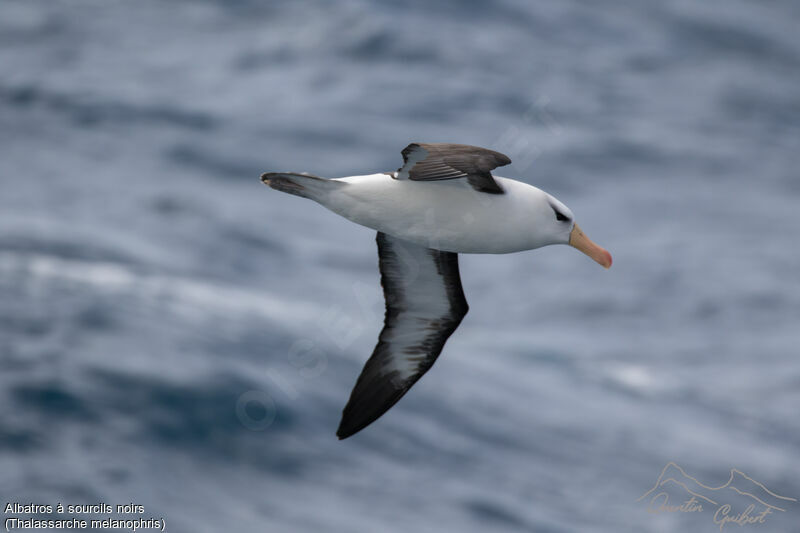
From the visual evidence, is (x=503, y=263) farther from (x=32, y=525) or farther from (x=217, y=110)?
(x=32, y=525)

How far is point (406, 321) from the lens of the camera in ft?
39.2

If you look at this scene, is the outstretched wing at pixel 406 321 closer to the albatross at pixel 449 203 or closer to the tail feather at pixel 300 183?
the albatross at pixel 449 203

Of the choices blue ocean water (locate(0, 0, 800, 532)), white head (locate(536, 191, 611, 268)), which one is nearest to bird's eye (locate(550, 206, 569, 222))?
white head (locate(536, 191, 611, 268))

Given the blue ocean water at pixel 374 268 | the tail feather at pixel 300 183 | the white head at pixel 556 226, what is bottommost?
the blue ocean water at pixel 374 268

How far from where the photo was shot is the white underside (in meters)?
9.76

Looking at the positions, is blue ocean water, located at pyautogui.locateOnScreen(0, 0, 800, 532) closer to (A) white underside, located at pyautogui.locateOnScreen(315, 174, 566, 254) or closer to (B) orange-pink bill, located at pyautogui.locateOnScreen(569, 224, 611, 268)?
(A) white underside, located at pyautogui.locateOnScreen(315, 174, 566, 254)

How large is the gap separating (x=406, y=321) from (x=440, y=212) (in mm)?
2351

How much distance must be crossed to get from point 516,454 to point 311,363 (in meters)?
12.8

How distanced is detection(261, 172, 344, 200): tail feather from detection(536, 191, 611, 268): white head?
6.12ft

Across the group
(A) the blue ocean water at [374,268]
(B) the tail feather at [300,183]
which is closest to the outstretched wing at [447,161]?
(B) the tail feather at [300,183]

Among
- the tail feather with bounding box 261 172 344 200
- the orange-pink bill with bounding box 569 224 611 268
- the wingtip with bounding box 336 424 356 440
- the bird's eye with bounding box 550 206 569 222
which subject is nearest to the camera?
the tail feather with bounding box 261 172 344 200

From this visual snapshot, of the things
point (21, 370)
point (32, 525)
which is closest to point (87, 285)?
point (21, 370)

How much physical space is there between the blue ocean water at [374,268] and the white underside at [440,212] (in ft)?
93.6

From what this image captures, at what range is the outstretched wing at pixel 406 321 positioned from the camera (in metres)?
11.6
